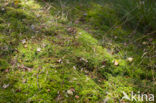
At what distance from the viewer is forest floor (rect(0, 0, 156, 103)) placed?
1.77 metres

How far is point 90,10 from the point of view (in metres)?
3.89

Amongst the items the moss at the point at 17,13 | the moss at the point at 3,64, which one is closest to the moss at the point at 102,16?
the moss at the point at 17,13

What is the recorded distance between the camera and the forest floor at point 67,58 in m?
1.77

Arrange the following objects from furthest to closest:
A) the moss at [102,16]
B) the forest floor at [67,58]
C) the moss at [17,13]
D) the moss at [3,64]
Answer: the moss at [102,16] < the moss at [17,13] < the moss at [3,64] < the forest floor at [67,58]

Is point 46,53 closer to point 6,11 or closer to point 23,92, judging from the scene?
point 23,92

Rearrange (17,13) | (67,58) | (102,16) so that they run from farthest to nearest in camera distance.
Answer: (102,16) → (17,13) → (67,58)

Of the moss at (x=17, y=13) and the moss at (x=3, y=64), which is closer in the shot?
the moss at (x=3, y=64)

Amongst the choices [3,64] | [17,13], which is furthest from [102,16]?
[3,64]

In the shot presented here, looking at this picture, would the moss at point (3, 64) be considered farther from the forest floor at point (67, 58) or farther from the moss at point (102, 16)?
the moss at point (102, 16)

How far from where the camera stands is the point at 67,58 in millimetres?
2244

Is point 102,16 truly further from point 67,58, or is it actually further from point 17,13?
point 17,13

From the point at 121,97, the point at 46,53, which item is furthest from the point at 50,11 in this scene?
the point at 121,97

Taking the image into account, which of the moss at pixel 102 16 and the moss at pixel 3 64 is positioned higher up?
the moss at pixel 102 16

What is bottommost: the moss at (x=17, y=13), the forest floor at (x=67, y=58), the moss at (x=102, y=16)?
the forest floor at (x=67, y=58)
